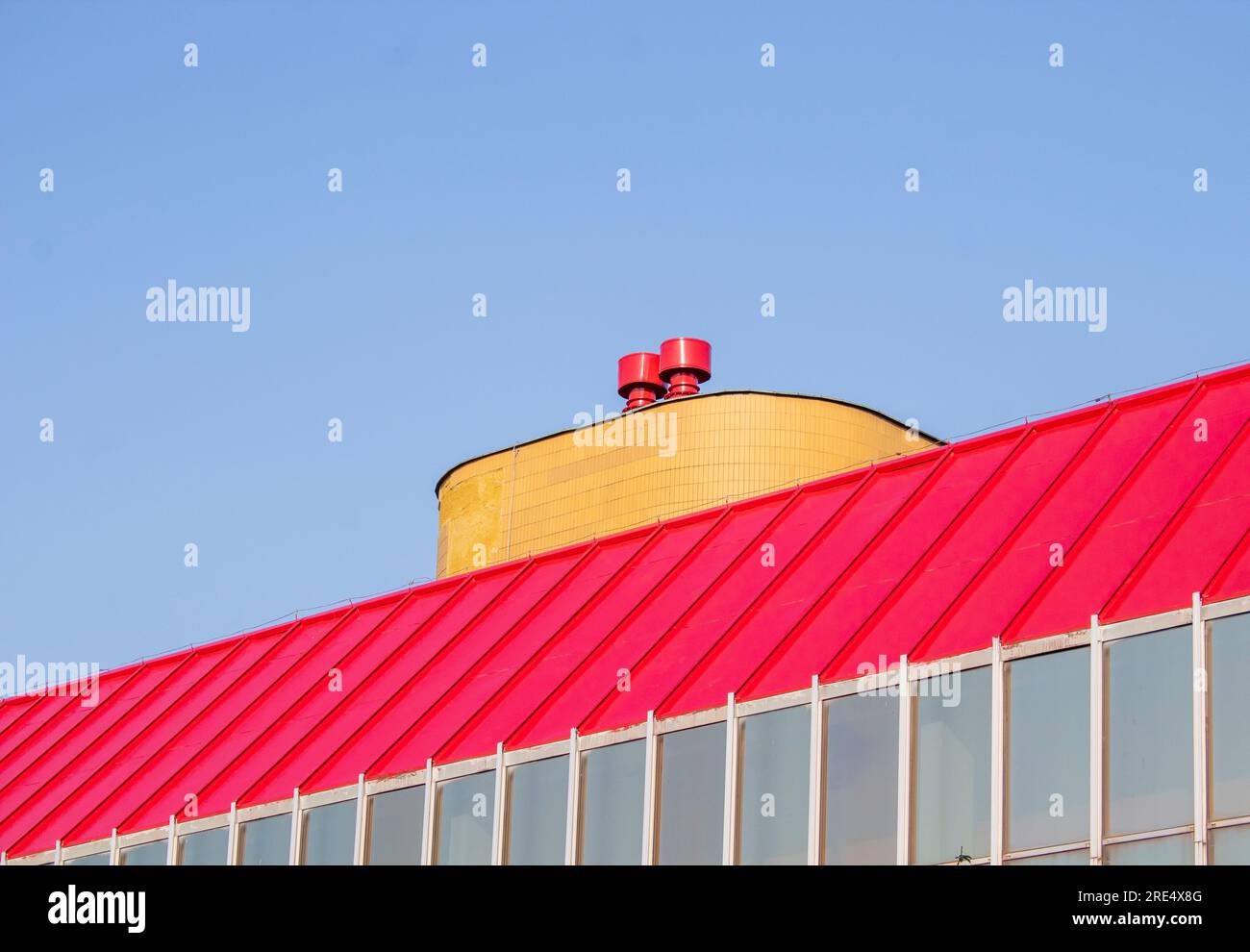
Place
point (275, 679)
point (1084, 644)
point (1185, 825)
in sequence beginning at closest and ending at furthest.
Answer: point (1185, 825)
point (1084, 644)
point (275, 679)

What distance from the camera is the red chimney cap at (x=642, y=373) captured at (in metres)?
61.2

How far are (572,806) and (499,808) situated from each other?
1546 mm

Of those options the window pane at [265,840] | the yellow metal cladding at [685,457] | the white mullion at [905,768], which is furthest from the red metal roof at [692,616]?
the yellow metal cladding at [685,457]

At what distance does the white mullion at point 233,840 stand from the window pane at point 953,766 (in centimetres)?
1359

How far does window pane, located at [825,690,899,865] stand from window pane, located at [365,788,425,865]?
316 inches

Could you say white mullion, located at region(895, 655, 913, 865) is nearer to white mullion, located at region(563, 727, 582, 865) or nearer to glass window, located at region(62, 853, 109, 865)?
white mullion, located at region(563, 727, 582, 865)

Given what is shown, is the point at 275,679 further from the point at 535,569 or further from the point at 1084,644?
the point at 1084,644

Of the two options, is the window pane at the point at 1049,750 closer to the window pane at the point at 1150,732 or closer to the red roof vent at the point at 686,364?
the window pane at the point at 1150,732

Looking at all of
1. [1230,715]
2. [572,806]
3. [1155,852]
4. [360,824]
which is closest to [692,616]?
[572,806]

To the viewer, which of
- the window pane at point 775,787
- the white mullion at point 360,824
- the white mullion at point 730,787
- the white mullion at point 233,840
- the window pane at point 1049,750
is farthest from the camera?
the white mullion at point 233,840

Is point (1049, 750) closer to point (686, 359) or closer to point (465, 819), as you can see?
point (465, 819)

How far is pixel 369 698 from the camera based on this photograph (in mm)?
35281

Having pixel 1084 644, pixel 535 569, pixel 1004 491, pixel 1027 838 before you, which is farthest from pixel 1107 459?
pixel 535 569
